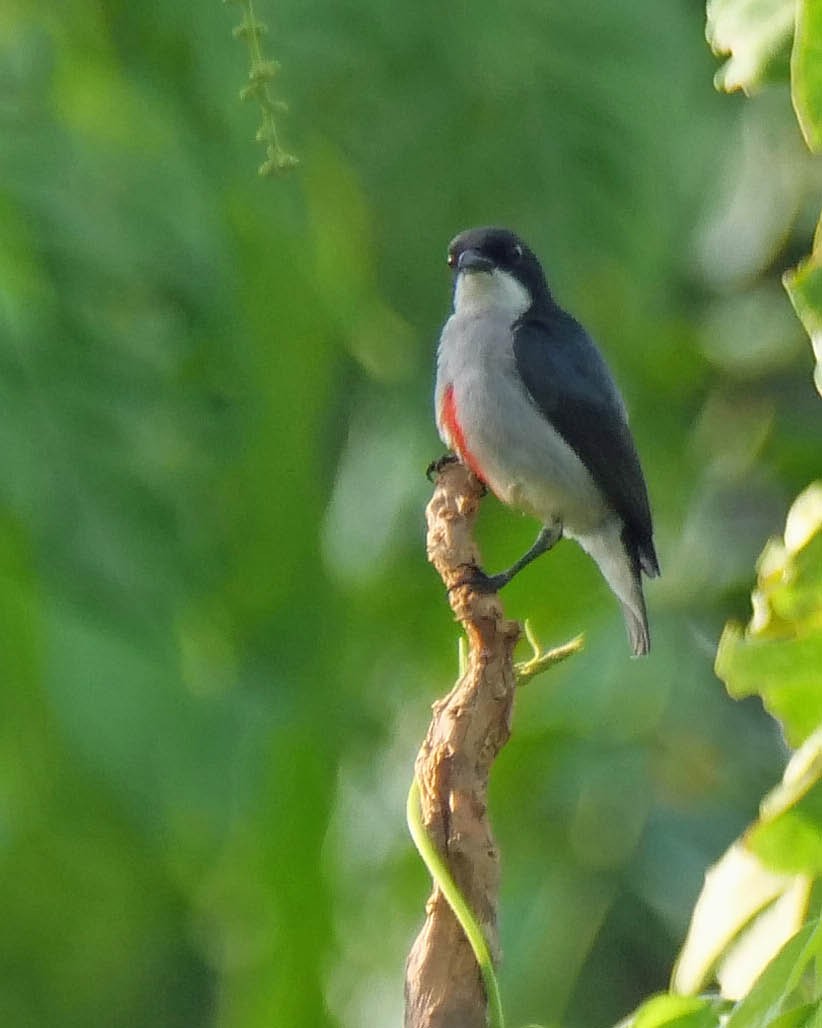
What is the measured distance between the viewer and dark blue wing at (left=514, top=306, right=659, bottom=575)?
2.27 meters

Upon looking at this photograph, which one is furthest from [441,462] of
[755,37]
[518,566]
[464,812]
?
[755,37]

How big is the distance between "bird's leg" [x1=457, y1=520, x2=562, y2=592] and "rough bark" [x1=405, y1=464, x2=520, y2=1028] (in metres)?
0.05

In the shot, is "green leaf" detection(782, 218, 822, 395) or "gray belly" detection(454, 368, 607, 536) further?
"gray belly" detection(454, 368, 607, 536)

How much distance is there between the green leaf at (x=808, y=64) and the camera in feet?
2.68

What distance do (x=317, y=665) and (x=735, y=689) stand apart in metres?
1.20

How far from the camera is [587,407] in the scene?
2.33m

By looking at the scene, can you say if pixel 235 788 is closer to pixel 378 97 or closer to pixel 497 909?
pixel 378 97

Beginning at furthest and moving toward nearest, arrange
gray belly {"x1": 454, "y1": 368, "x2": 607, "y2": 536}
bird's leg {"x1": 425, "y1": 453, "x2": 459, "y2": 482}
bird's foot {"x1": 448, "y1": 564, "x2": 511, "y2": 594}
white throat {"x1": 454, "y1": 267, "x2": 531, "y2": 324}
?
white throat {"x1": 454, "y1": 267, "x2": 531, "y2": 324}, gray belly {"x1": 454, "y1": 368, "x2": 607, "y2": 536}, bird's leg {"x1": 425, "y1": 453, "x2": 459, "y2": 482}, bird's foot {"x1": 448, "y1": 564, "x2": 511, "y2": 594}

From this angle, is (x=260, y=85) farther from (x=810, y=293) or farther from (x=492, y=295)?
(x=492, y=295)

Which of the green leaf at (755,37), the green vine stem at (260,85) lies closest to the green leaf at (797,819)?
the green leaf at (755,37)

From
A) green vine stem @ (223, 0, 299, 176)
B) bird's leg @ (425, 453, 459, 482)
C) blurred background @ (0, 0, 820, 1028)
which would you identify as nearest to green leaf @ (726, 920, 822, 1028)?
green vine stem @ (223, 0, 299, 176)

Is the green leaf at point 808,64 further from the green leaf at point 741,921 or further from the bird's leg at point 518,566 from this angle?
the bird's leg at point 518,566

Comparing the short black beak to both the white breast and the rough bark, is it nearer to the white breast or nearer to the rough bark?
the white breast

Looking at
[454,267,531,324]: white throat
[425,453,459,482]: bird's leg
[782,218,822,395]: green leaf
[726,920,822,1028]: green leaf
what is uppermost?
[454,267,531,324]: white throat
